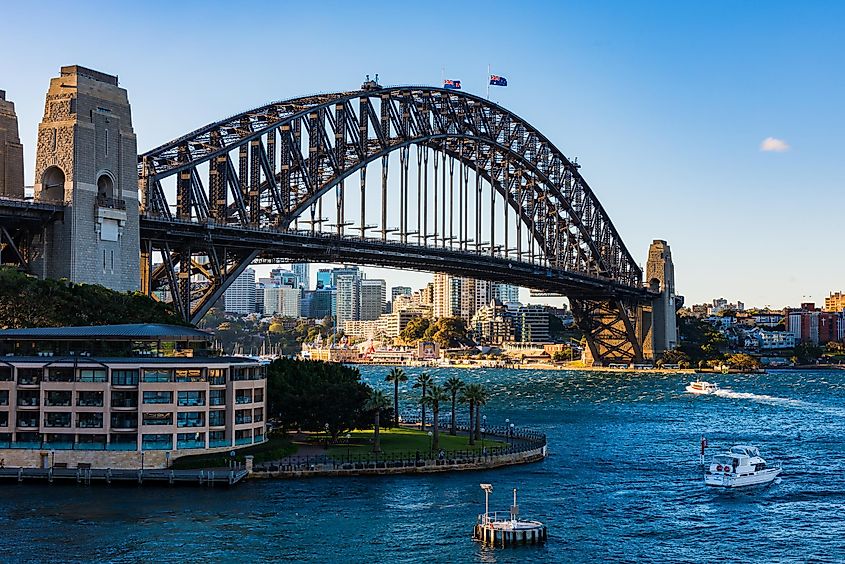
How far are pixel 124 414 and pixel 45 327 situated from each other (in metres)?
13.4

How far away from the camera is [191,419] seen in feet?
228

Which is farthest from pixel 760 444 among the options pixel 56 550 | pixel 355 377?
pixel 56 550

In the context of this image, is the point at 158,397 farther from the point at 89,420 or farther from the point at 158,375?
the point at 89,420

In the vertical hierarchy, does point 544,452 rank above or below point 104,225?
below

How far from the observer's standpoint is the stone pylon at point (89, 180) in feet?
280

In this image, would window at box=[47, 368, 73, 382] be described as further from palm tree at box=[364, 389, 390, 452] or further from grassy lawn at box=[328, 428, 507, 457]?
palm tree at box=[364, 389, 390, 452]

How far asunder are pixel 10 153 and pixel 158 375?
99.9ft

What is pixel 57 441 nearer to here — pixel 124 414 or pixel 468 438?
pixel 124 414

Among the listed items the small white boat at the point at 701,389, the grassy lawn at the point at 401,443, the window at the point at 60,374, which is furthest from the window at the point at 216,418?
the small white boat at the point at 701,389

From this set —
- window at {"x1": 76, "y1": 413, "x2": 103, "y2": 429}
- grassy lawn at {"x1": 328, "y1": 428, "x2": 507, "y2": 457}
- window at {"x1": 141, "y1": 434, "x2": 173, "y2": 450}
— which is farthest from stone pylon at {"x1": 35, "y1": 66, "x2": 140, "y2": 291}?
grassy lawn at {"x1": 328, "y1": 428, "x2": 507, "y2": 457}

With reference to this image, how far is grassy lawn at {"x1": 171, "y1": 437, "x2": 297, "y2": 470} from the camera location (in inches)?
2665

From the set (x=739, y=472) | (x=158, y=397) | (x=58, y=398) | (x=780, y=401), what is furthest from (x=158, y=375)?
(x=780, y=401)

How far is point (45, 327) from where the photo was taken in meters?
78.2

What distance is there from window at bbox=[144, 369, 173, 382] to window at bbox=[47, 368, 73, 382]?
4.43m
